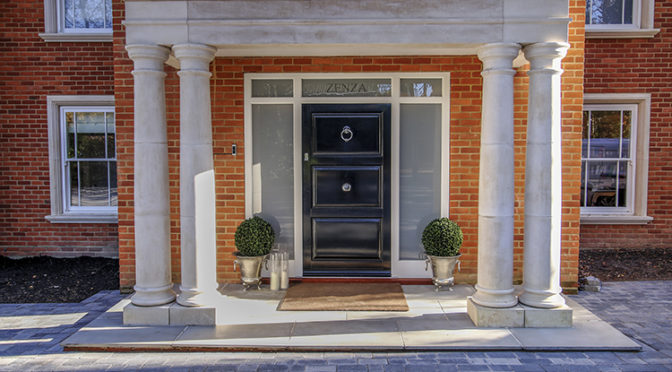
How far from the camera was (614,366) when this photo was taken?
171 inches

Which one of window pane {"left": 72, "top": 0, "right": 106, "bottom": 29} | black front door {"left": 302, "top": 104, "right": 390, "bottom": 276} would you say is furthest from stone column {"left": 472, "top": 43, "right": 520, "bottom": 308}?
window pane {"left": 72, "top": 0, "right": 106, "bottom": 29}

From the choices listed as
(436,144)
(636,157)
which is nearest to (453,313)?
(436,144)

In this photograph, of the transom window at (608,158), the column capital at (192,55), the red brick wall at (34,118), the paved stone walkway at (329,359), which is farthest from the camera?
the transom window at (608,158)

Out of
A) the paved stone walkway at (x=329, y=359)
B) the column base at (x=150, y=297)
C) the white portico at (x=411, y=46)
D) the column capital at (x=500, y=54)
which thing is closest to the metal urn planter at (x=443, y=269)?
the white portico at (x=411, y=46)

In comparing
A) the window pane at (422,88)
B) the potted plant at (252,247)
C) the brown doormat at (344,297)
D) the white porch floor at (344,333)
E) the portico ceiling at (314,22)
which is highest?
the portico ceiling at (314,22)

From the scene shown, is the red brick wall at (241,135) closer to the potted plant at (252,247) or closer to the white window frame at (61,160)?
the potted plant at (252,247)

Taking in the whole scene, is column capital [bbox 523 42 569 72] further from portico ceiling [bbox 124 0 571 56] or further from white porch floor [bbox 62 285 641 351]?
white porch floor [bbox 62 285 641 351]

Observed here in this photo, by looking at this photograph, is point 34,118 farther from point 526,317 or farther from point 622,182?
point 622,182

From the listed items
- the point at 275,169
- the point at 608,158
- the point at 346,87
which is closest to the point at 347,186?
the point at 275,169

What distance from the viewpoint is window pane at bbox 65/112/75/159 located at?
8742 mm

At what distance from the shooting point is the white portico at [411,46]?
5113 millimetres

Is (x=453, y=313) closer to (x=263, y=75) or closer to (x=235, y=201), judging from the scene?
(x=235, y=201)

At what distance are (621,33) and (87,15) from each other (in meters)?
9.26

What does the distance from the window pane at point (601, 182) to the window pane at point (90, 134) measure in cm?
871
